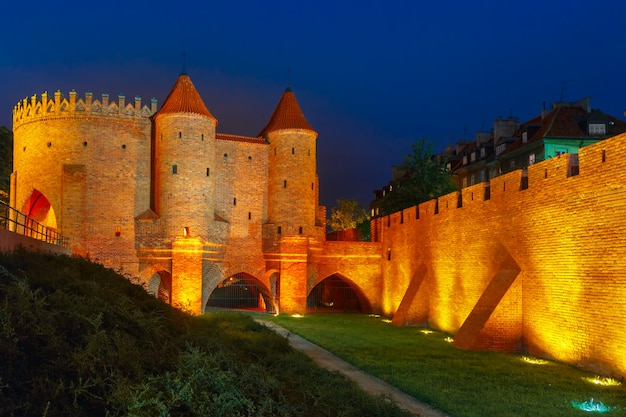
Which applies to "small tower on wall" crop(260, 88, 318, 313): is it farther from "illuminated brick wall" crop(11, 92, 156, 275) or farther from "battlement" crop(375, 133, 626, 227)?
"battlement" crop(375, 133, 626, 227)

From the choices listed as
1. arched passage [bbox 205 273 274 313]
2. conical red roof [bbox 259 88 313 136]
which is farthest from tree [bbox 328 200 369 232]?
conical red roof [bbox 259 88 313 136]

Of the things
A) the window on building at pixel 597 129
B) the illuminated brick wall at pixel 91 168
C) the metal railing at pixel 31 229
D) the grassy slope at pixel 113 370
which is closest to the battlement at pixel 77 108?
the illuminated brick wall at pixel 91 168

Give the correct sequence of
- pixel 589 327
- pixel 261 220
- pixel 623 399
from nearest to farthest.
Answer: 1. pixel 623 399
2. pixel 589 327
3. pixel 261 220

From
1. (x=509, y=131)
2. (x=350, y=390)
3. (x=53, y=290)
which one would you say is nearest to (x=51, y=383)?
(x=53, y=290)

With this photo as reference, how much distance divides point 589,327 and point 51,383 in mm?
11802

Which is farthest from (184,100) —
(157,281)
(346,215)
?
(346,215)

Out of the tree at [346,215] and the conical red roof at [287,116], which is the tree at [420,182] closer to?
the conical red roof at [287,116]

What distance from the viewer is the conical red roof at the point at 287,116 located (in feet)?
107

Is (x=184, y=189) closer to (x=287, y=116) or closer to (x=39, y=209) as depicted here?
(x=287, y=116)

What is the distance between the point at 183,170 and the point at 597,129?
24.4 meters

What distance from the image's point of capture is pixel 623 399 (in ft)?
36.9

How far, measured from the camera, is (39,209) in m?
33.4

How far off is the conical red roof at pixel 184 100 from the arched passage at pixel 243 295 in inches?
350

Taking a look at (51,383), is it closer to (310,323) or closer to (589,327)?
(589,327)
